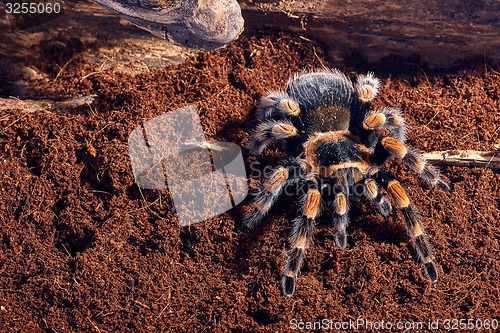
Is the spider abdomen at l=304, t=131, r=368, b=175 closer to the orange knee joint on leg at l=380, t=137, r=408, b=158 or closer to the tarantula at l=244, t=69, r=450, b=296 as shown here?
the tarantula at l=244, t=69, r=450, b=296

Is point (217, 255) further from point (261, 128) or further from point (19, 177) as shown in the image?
point (19, 177)

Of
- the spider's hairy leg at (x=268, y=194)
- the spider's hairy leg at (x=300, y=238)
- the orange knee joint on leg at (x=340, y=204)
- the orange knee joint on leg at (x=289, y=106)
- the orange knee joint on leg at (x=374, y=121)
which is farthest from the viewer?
the orange knee joint on leg at (x=289, y=106)

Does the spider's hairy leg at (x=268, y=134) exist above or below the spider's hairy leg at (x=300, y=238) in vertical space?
above

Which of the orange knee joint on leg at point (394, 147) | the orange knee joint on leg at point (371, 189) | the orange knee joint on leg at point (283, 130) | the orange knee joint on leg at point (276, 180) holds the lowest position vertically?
the orange knee joint on leg at point (276, 180)

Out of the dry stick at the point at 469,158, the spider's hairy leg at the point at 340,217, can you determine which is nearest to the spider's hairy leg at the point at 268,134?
the spider's hairy leg at the point at 340,217

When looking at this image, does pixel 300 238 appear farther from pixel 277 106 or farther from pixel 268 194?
pixel 277 106

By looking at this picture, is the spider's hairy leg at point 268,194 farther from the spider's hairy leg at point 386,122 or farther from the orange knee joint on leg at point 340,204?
the spider's hairy leg at point 386,122

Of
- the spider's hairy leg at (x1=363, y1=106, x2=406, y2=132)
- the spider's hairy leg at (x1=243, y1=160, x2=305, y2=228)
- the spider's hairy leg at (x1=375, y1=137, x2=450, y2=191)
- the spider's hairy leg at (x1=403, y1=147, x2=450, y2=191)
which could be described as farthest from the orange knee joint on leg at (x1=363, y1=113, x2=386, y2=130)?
the spider's hairy leg at (x1=243, y1=160, x2=305, y2=228)

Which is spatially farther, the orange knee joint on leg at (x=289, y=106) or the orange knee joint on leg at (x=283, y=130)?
the orange knee joint on leg at (x=289, y=106)

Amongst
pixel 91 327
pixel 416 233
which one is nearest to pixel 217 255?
pixel 91 327
